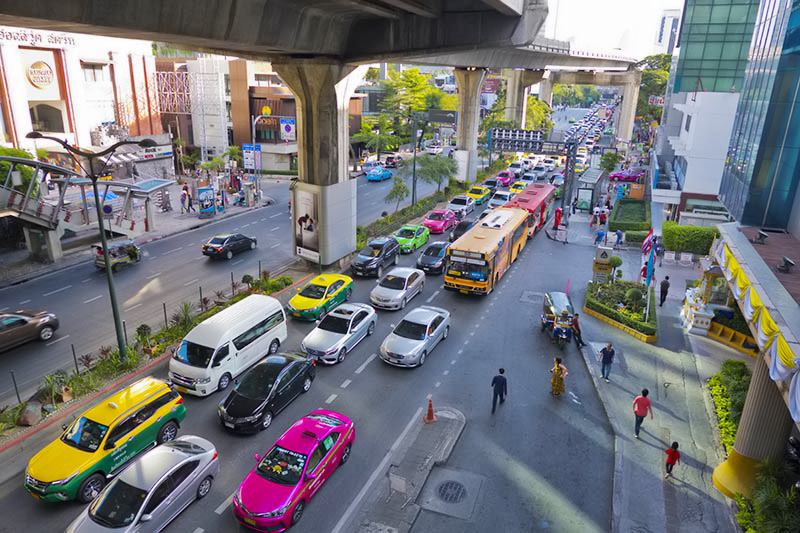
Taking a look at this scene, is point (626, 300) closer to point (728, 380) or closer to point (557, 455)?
point (728, 380)

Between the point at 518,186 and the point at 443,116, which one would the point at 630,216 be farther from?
the point at 443,116

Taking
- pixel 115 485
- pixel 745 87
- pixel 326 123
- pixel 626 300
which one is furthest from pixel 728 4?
pixel 115 485

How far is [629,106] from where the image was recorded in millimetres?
86688

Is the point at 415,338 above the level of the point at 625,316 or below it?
above

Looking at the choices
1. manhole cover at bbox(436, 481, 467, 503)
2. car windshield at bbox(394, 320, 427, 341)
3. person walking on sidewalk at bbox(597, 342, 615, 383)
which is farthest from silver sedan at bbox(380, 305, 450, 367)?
person walking on sidewalk at bbox(597, 342, 615, 383)

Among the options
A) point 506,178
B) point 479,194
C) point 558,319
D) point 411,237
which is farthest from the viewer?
point 506,178

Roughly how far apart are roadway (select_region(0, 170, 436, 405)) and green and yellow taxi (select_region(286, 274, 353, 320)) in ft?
15.1

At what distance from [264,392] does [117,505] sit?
5.02 meters

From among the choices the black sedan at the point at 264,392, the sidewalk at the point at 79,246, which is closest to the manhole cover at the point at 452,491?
the black sedan at the point at 264,392

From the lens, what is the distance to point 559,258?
106 feet

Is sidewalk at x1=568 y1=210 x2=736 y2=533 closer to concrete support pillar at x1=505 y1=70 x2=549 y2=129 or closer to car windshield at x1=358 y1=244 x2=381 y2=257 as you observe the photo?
car windshield at x1=358 y1=244 x2=381 y2=257

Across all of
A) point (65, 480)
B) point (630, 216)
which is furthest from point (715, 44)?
point (65, 480)

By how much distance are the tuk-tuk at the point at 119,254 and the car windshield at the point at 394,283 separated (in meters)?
14.7

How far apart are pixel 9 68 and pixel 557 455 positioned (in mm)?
46912
